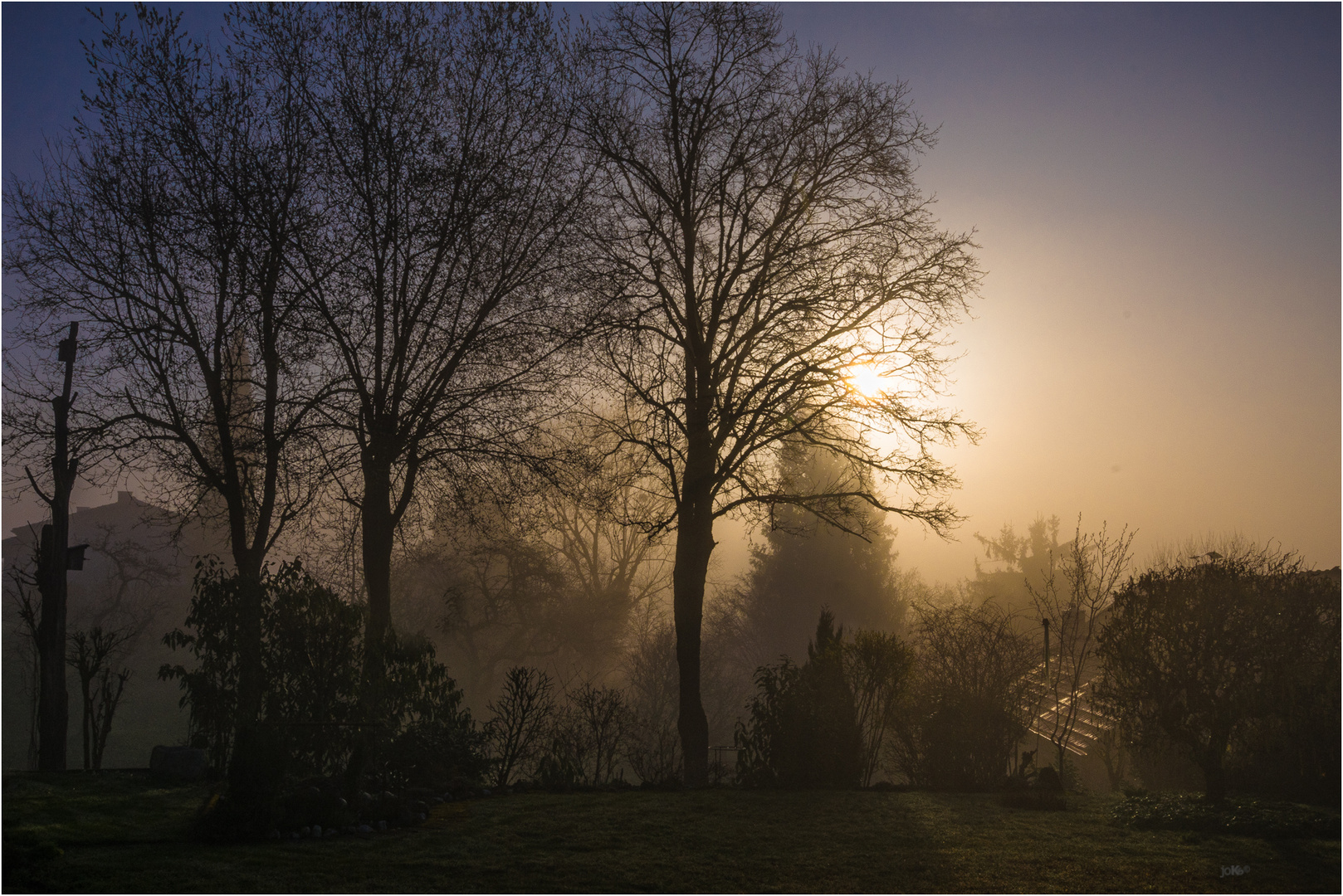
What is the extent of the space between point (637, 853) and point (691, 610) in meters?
5.61

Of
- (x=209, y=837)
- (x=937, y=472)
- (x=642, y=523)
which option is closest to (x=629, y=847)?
(x=209, y=837)

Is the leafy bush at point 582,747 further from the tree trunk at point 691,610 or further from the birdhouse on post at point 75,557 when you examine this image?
the birdhouse on post at point 75,557

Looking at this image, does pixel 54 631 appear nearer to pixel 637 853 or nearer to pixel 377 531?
pixel 377 531

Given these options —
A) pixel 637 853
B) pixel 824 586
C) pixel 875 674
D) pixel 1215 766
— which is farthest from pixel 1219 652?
pixel 824 586

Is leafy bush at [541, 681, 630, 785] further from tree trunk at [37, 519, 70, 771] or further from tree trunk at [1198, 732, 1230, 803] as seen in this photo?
tree trunk at [37, 519, 70, 771]

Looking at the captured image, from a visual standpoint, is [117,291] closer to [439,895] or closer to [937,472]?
[439,895]

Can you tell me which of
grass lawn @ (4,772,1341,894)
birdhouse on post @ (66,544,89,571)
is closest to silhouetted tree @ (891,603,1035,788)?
grass lawn @ (4,772,1341,894)

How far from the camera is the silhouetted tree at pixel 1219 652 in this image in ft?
27.1

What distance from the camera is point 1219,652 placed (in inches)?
329

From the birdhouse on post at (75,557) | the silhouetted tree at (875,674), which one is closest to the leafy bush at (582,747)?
the silhouetted tree at (875,674)

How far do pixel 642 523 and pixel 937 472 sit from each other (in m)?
4.28

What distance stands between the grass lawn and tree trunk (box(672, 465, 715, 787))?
3.30 m

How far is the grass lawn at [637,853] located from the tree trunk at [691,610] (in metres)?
3.30

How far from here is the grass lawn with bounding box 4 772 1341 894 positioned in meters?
5.31
